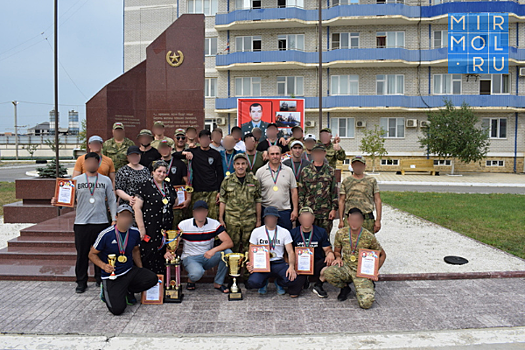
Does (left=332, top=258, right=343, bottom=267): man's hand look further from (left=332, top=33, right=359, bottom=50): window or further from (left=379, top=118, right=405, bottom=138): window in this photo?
(left=332, top=33, right=359, bottom=50): window

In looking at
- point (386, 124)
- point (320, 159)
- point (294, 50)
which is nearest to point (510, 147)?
point (386, 124)

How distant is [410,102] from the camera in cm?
2986

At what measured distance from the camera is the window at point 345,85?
30453 mm

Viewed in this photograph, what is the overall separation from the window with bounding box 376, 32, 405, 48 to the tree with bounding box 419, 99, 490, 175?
6350 mm

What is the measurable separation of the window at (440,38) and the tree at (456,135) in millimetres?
5596

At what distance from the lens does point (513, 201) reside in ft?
Answer: 48.9

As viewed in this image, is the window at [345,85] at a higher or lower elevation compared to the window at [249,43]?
lower

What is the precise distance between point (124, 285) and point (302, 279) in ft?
7.79

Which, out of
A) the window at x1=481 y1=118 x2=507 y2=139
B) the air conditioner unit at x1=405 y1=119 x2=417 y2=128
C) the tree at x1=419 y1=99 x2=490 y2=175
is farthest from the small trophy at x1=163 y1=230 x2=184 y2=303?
the window at x1=481 y1=118 x2=507 y2=139

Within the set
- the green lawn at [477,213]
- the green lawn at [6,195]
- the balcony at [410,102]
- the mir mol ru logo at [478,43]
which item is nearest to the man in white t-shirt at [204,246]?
the green lawn at [477,213]

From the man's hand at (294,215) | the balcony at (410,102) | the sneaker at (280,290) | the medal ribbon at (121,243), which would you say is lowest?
the sneaker at (280,290)

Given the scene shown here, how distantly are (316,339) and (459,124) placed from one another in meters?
25.4

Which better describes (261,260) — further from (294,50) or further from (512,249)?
(294,50)

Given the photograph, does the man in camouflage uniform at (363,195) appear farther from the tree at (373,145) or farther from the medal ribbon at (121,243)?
the tree at (373,145)
